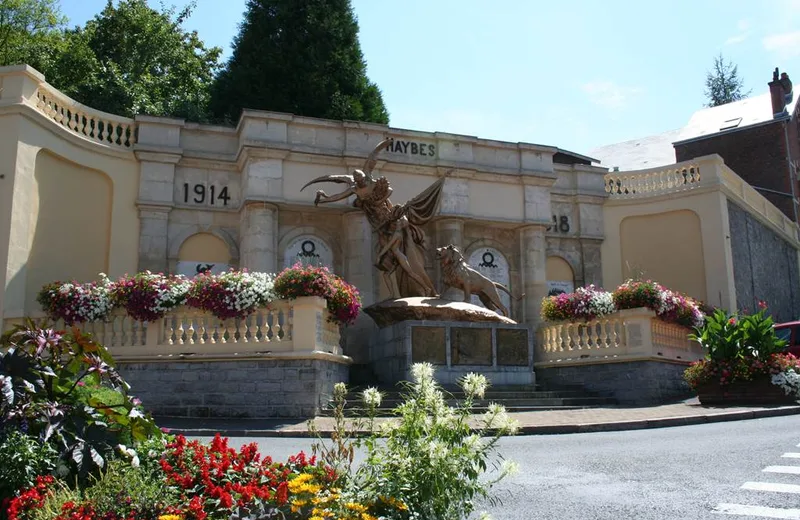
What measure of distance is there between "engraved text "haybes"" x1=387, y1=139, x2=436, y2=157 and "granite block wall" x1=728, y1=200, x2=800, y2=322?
9425 millimetres

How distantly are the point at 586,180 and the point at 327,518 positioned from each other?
2094 cm

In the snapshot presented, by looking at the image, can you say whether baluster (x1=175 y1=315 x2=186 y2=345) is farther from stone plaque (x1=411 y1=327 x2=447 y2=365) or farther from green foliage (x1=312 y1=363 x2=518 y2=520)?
green foliage (x1=312 y1=363 x2=518 y2=520)

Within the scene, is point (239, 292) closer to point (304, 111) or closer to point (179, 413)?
point (179, 413)

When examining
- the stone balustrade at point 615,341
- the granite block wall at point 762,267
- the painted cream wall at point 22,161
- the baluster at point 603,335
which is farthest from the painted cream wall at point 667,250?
the painted cream wall at point 22,161

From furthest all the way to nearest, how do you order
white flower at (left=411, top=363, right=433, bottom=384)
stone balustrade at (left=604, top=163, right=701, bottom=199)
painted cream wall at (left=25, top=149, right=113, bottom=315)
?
stone balustrade at (left=604, top=163, right=701, bottom=199), painted cream wall at (left=25, top=149, right=113, bottom=315), white flower at (left=411, top=363, right=433, bottom=384)

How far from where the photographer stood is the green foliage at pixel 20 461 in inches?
208

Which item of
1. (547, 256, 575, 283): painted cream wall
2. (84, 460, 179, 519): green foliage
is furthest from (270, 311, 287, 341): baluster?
(547, 256, 575, 283): painted cream wall

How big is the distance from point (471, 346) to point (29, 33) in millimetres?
25332

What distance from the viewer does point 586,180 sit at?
24188mm

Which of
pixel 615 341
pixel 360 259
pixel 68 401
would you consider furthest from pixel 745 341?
pixel 68 401

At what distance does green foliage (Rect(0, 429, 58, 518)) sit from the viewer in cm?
529

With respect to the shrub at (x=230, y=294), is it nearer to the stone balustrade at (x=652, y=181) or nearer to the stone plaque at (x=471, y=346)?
the stone plaque at (x=471, y=346)

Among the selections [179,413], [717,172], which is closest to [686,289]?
[717,172]

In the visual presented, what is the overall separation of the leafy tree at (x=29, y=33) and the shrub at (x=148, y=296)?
49.7 ft
